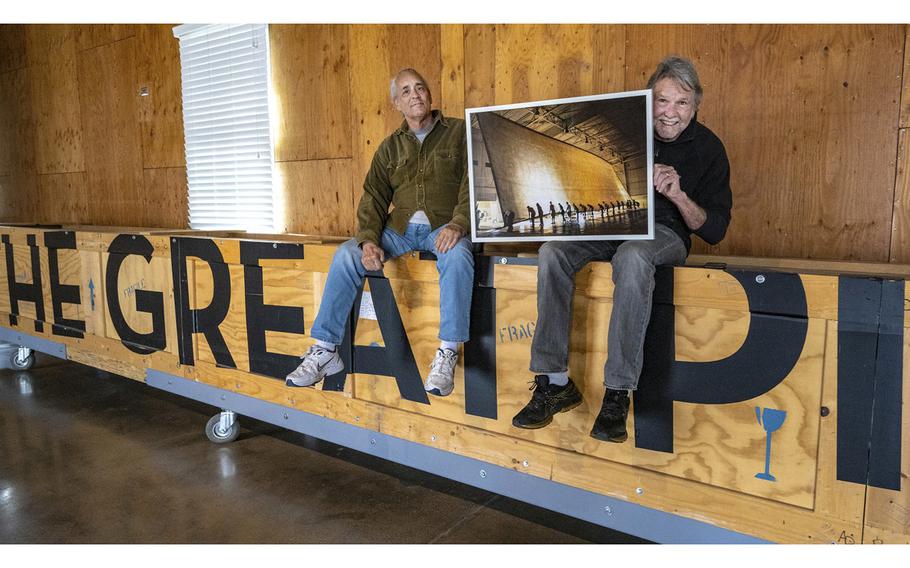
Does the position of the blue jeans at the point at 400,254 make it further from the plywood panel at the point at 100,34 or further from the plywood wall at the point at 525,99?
the plywood panel at the point at 100,34

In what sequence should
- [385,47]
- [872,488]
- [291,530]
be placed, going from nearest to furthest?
[872,488]
[291,530]
[385,47]

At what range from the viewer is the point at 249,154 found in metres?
4.73

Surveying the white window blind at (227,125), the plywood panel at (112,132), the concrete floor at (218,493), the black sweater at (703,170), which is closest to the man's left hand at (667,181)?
the black sweater at (703,170)

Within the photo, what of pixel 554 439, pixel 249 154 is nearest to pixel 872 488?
pixel 554 439

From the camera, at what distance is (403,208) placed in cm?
279

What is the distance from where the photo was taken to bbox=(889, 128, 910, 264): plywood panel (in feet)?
7.85

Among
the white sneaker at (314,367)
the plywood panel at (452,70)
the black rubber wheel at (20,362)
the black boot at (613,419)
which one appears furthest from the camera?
the black rubber wheel at (20,362)

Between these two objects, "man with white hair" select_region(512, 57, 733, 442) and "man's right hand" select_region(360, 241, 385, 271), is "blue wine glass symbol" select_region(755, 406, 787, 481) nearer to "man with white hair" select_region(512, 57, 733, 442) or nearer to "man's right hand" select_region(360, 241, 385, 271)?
"man with white hair" select_region(512, 57, 733, 442)

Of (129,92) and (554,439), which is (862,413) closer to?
(554,439)

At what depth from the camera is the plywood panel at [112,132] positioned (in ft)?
18.2

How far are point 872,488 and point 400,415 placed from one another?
1.68 meters

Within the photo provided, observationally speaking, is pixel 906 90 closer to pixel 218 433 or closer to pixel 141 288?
pixel 218 433

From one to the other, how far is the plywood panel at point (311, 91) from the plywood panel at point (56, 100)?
277 centimetres

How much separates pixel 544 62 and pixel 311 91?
1712mm
